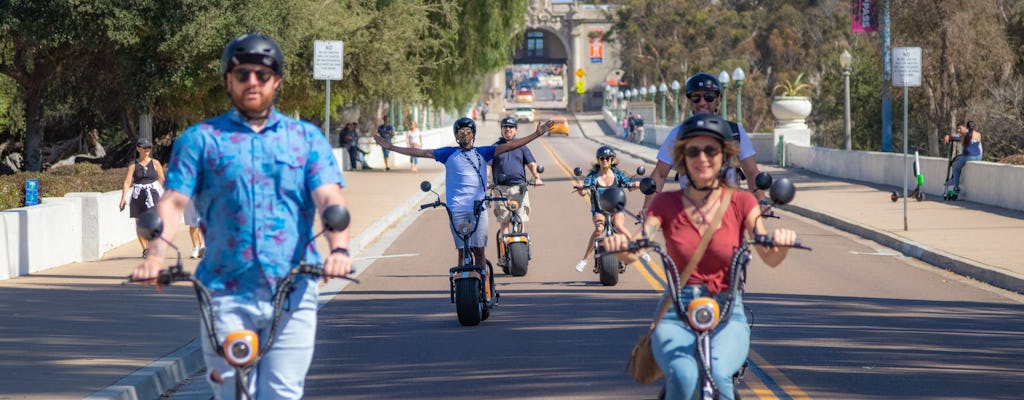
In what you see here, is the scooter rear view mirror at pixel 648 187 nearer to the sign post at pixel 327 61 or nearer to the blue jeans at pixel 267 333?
the blue jeans at pixel 267 333

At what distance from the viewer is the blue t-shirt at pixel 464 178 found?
1231 centimetres

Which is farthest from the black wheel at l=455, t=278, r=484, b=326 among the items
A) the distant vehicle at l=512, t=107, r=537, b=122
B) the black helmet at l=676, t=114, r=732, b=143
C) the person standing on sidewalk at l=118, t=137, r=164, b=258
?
the distant vehicle at l=512, t=107, r=537, b=122

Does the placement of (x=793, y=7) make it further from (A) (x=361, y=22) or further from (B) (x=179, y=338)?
(B) (x=179, y=338)

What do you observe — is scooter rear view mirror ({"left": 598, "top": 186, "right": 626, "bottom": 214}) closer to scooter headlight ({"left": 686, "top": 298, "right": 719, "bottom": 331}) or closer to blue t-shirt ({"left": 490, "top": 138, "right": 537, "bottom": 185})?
scooter headlight ({"left": 686, "top": 298, "right": 719, "bottom": 331})

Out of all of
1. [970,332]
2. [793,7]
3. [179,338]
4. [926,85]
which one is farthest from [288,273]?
[793,7]

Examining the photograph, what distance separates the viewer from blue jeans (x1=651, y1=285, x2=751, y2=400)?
5.61 m

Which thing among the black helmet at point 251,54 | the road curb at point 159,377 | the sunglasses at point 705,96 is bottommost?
the road curb at point 159,377

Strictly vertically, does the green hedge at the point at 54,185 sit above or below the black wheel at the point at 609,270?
above

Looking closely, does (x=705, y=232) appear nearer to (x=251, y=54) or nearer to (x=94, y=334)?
(x=251, y=54)

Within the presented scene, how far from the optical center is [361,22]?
36688mm

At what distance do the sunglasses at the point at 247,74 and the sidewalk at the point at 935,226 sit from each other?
450 inches

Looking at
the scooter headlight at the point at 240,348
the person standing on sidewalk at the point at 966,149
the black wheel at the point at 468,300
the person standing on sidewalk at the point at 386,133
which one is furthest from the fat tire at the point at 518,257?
the person standing on sidewalk at the point at 386,133

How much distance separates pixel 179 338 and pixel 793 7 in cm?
8459

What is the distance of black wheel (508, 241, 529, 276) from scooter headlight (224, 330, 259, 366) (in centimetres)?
1061
